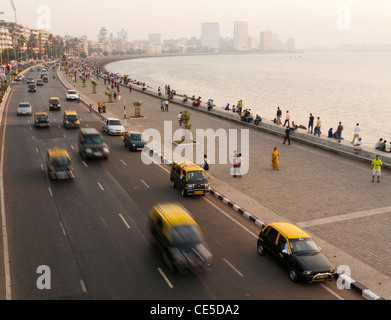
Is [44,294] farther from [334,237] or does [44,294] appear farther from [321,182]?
[321,182]

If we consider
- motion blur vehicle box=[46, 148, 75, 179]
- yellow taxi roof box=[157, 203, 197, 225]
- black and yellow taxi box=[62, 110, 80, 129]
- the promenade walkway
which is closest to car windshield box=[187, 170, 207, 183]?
the promenade walkway

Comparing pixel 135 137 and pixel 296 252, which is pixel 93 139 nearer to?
pixel 135 137

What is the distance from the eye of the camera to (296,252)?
1225 cm

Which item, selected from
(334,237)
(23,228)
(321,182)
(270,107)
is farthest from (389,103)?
(23,228)

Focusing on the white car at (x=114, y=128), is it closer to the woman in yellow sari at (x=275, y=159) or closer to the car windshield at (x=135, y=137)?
the car windshield at (x=135, y=137)

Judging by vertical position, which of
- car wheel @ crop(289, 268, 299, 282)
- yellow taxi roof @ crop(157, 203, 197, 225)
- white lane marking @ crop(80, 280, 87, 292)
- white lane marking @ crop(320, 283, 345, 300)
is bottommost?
white lane marking @ crop(320, 283, 345, 300)

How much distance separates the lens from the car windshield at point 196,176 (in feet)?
63.7

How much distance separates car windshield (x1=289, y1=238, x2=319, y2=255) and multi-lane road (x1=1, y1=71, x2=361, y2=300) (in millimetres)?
922

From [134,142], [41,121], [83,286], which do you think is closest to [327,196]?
[83,286]

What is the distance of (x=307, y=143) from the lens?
30.5 metres

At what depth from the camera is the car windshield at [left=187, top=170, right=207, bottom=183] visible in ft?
63.7

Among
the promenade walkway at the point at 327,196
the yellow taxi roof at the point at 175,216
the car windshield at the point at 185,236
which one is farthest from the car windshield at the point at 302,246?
the yellow taxi roof at the point at 175,216

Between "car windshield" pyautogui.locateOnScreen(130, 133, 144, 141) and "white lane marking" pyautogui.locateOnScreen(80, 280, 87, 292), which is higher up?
"car windshield" pyautogui.locateOnScreen(130, 133, 144, 141)

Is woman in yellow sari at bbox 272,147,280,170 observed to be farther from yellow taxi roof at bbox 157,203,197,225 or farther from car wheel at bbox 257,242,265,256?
yellow taxi roof at bbox 157,203,197,225
